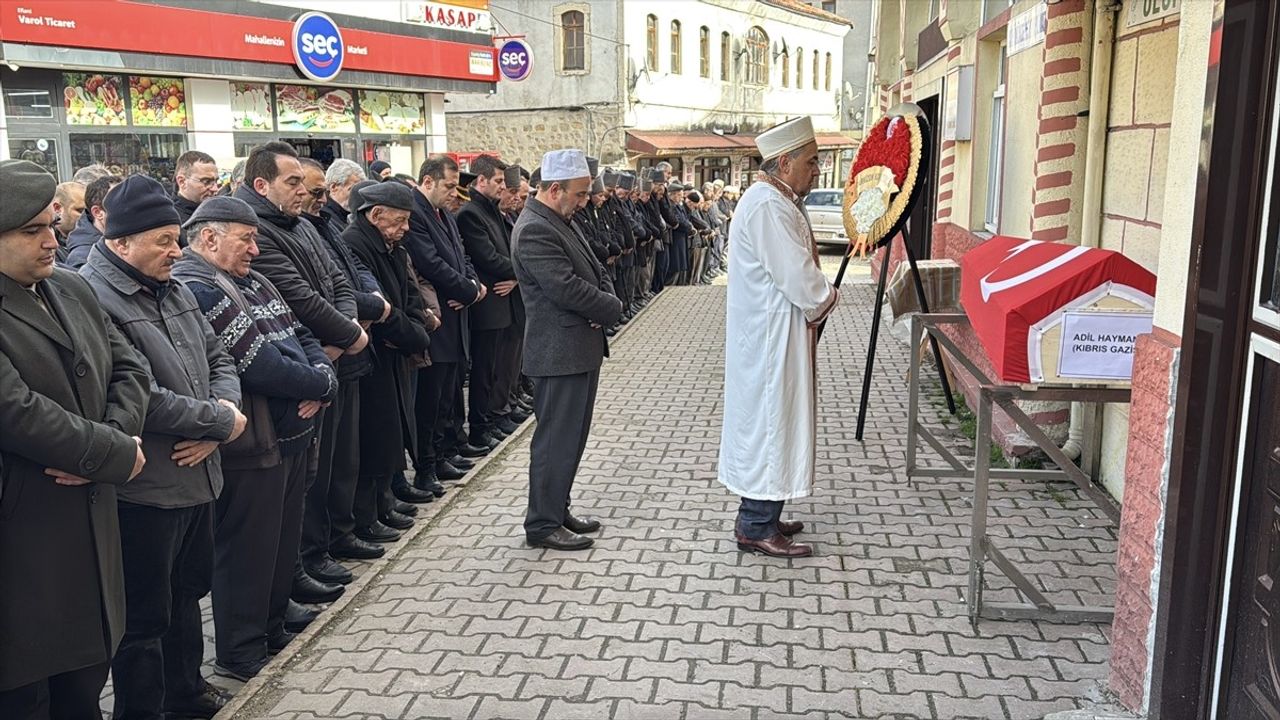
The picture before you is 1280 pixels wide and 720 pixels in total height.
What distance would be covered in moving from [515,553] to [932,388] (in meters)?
4.87

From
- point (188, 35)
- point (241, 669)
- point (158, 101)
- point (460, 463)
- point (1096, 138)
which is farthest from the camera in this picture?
point (158, 101)

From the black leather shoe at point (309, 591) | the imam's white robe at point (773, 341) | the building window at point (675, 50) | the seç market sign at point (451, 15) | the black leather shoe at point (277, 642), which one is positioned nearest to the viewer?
the black leather shoe at point (277, 642)

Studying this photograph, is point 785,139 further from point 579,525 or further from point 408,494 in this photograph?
point 408,494

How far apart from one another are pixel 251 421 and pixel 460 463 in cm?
297

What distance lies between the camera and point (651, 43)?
103ft

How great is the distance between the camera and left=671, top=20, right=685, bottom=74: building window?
108ft

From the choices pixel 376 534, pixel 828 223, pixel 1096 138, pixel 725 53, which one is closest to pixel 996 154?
pixel 1096 138

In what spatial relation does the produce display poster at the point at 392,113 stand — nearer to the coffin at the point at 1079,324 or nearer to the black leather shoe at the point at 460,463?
the black leather shoe at the point at 460,463

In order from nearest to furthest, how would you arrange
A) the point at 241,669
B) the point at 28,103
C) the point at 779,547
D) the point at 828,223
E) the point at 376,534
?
the point at 241,669
the point at 779,547
the point at 376,534
the point at 28,103
the point at 828,223

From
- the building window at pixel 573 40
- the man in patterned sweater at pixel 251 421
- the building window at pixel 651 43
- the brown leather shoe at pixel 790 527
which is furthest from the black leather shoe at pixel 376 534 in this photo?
the building window at pixel 651 43

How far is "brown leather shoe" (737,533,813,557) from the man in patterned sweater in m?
2.11

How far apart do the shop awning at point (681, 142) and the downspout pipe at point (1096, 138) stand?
23.7 m

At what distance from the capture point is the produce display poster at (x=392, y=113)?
62.0ft

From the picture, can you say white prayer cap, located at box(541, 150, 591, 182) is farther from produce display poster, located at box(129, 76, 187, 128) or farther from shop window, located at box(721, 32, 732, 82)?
shop window, located at box(721, 32, 732, 82)
